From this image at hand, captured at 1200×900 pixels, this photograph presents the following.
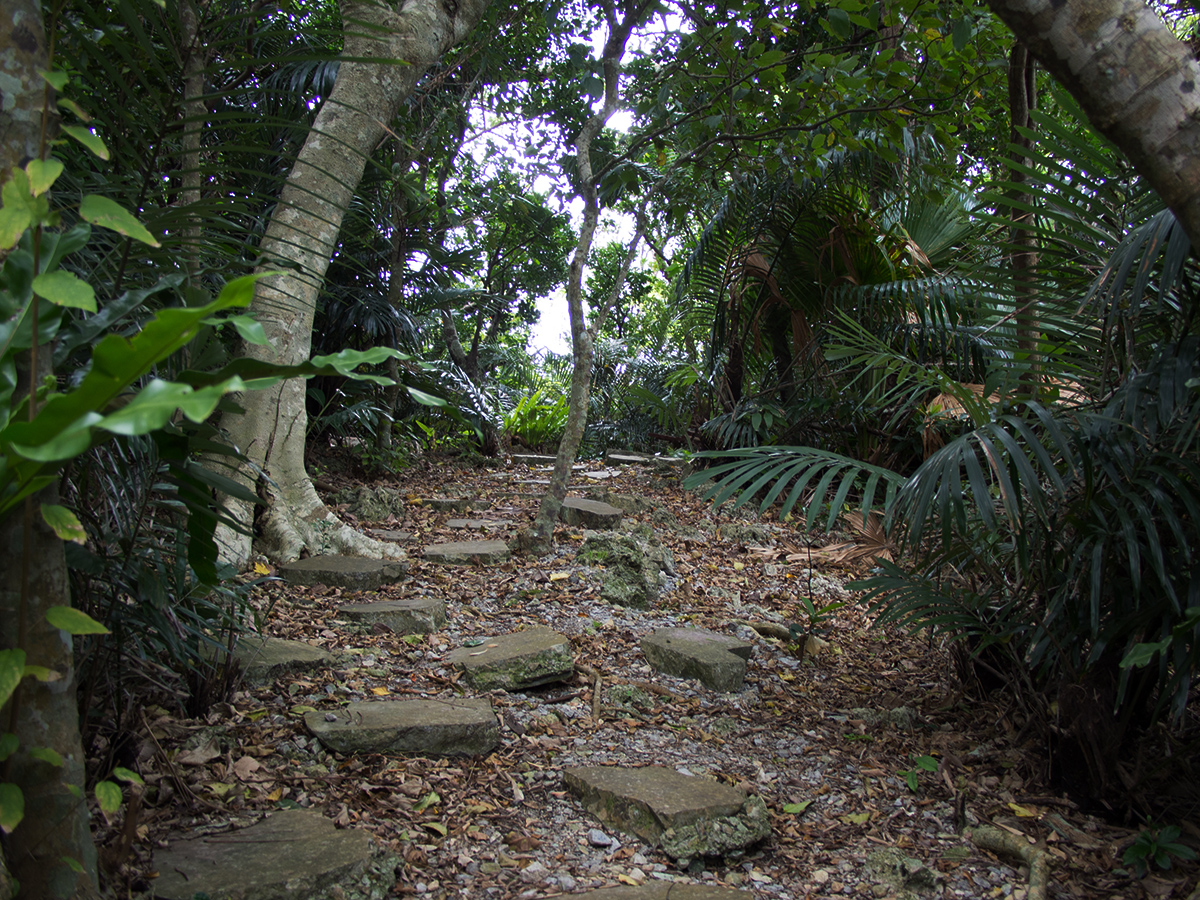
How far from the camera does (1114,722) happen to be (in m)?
1.88

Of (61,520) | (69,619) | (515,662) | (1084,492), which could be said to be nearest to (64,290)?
(61,520)

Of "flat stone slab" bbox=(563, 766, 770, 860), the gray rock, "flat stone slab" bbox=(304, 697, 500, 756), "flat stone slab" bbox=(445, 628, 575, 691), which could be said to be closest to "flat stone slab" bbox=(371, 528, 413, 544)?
the gray rock

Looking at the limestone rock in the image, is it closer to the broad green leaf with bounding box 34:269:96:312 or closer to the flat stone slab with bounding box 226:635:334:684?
the flat stone slab with bounding box 226:635:334:684

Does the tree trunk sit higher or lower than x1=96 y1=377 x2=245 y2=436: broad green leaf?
higher

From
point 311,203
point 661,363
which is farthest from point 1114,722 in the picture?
point 661,363

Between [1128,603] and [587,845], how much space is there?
1.40 meters

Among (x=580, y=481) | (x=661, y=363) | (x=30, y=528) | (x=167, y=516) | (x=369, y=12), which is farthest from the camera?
(x=661, y=363)

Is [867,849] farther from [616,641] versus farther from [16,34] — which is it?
[16,34]

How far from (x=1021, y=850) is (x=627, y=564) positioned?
1.98m

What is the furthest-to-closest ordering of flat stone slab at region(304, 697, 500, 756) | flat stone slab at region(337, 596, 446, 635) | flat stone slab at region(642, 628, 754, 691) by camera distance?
flat stone slab at region(337, 596, 446, 635) → flat stone slab at region(642, 628, 754, 691) → flat stone slab at region(304, 697, 500, 756)

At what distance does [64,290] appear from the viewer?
77 cm

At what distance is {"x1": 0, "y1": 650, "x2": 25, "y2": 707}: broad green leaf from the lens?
78cm

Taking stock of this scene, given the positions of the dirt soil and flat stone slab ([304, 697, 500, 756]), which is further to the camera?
flat stone slab ([304, 697, 500, 756])

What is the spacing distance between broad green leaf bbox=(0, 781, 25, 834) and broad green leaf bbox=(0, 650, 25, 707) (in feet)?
0.50
